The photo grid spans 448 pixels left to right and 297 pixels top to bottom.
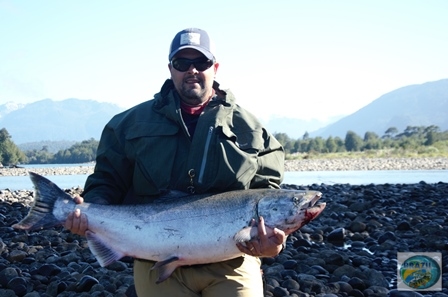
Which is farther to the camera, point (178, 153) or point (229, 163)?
point (178, 153)

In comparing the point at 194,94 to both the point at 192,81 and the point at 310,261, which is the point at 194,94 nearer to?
the point at 192,81

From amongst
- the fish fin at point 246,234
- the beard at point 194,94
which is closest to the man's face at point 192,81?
the beard at point 194,94

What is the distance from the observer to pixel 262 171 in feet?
15.2

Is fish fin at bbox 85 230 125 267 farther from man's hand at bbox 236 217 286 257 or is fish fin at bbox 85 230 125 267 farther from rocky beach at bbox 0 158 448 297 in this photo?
rocky beach at bbox 0 158 448 297

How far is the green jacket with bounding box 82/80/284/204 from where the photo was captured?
4.48m

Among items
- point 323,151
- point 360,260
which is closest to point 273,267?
point 360,260

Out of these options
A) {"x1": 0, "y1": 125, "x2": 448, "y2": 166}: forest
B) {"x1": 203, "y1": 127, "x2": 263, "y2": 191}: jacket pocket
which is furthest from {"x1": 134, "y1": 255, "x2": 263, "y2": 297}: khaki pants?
{"x1": 0, "y1": 125, "x2": 448, "y2": 166}: forest

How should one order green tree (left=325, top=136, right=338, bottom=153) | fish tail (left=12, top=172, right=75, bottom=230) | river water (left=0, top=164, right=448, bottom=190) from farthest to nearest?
green tree (left=325, top=136, right=338, bottom=153) → river water (left=0, top=164, right=448, bottom=190) → fish tail (left=12, top=172, right=75, bottom=230)

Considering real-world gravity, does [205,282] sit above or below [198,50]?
below

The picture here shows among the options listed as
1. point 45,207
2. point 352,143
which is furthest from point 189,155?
point 352,143

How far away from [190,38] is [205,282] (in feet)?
6.31

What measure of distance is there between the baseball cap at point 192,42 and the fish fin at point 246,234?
143 centimetres

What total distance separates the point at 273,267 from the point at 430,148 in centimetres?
7742

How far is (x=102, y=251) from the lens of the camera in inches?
176
